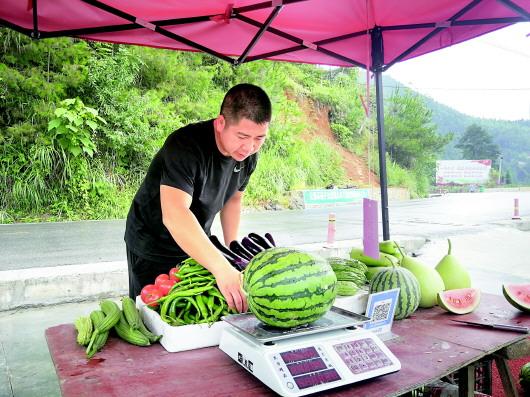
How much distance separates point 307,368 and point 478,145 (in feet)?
205

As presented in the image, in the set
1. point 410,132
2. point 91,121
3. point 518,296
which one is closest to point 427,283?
point 518,296

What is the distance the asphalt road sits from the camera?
857cm

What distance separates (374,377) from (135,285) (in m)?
2.11

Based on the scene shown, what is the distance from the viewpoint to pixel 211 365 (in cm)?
165

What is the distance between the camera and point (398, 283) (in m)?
2.18

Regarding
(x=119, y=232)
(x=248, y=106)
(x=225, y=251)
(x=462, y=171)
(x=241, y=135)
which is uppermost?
(x=248, y=106)

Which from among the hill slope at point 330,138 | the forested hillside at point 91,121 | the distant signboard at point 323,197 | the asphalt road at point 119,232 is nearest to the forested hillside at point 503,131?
the hill slope at point 330,138

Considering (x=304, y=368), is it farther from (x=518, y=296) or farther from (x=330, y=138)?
(x=330, y=138)

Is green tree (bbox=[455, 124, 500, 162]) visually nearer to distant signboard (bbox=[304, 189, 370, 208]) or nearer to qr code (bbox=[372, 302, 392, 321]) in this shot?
distant signboard (bbox=[304, 189, 370, 208])

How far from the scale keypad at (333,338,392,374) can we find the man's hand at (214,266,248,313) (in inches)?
19.4

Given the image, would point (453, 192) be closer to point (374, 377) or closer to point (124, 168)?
point (124, 168)

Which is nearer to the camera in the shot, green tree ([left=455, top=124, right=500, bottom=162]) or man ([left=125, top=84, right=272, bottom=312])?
man ([left=125, top=84, right=272, bottom=312])

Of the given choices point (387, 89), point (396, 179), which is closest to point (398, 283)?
point (396, 179)

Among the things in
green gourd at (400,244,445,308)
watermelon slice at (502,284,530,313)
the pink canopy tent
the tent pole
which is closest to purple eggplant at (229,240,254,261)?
green gourd at (400,244,445,308)
